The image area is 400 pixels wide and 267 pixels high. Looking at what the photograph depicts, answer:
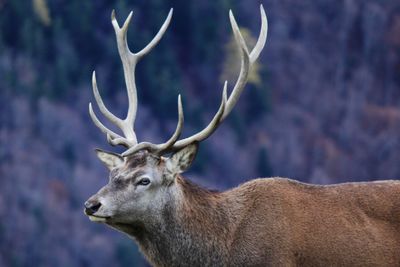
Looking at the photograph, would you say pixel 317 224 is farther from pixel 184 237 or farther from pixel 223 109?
pixel 223 109

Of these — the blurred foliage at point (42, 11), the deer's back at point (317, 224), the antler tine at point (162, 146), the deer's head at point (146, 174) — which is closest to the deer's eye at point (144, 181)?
the deer's head at point (146, 174)

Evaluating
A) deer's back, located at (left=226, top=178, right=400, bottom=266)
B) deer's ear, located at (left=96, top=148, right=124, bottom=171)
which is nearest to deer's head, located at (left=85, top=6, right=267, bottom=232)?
deer's ear, located at (left=96, top=148, right=124, bottom=171)

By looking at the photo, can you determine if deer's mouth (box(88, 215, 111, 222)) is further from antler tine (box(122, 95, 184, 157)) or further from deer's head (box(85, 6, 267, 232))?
antler tine (box(122, 95, 184, 157))

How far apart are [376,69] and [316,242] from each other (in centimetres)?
5300

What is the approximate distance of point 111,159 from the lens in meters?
11.8

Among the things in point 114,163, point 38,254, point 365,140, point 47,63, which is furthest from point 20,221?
point 114,163

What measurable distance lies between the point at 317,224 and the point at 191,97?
49.7m

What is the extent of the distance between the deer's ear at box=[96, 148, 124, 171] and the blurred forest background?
3771cm

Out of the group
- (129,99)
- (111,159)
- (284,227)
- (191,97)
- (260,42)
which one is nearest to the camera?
(284,227)

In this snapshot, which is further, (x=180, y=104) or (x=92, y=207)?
(x=180, y=104)

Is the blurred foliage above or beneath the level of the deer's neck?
above

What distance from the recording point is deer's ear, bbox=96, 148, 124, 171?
459 inches

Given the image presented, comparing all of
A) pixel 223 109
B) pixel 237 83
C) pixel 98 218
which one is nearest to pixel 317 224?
pixel 223 109

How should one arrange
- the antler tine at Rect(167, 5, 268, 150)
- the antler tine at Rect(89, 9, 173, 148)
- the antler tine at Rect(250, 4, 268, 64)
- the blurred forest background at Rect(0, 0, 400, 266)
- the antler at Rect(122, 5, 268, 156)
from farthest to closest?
the blurred forest background at Rect(0, 0, 400, 266) → the antler tine at Rect(89, 9, 173, 148) → the antler tine at Rect(250, 4, 268, 64) → the antler tine at Rect(167, 5, 268, 150) → the antler at Rect(122, 5, 268, 156)
